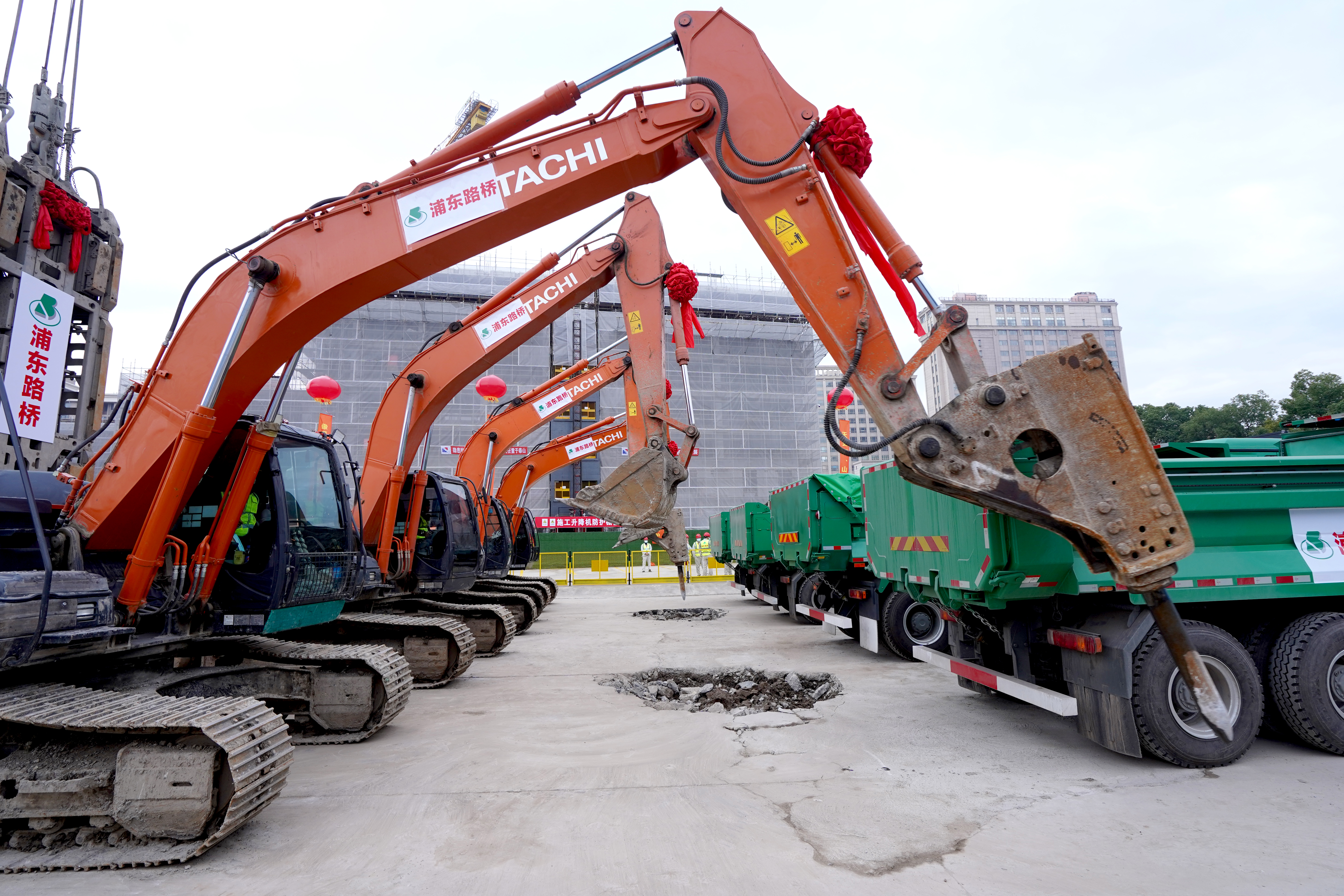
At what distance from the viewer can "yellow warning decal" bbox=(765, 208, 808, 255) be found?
16.1 ft

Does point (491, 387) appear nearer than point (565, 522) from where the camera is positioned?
Yes

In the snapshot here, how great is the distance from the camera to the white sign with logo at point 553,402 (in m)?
14.7

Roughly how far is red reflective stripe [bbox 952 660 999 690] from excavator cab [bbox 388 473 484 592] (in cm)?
661

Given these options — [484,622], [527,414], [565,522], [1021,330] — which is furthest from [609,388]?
[484,622]

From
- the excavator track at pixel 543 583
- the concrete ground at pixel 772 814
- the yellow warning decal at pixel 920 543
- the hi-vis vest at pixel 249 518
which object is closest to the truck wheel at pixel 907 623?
the concrete ground at pixel 772 814

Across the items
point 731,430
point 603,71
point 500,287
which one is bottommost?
point 603,71

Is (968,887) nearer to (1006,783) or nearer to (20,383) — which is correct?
(1006,783)

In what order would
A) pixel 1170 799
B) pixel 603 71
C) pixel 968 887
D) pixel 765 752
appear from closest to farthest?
pixel 968 887
pixel 1170 799
pixel 603 71
pixel 765 752

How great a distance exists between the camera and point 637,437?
34.0ft

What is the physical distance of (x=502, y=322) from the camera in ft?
33.2

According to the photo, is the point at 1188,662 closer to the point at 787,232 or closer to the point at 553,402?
the point at 787,232

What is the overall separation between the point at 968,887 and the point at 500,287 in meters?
44.6

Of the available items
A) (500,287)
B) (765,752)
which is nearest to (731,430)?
(500,287)

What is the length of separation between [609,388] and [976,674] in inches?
1613
